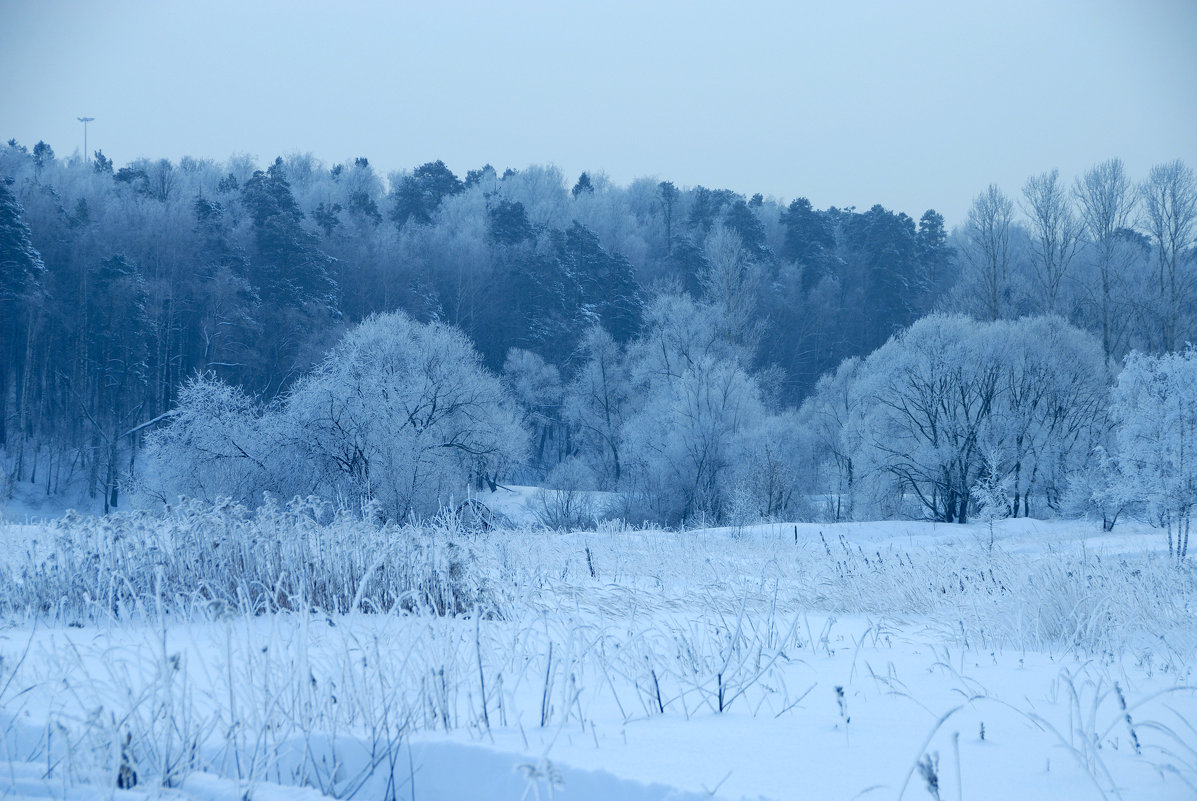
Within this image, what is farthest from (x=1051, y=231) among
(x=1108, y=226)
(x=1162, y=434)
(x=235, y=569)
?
(x=235, y=569)

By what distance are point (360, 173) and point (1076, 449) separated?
194 ft

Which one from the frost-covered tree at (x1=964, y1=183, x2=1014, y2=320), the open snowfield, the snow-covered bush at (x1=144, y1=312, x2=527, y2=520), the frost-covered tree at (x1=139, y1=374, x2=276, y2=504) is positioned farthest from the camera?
the frost-covered tree at (x1=964, y1=183, x2=1014, y2=320)

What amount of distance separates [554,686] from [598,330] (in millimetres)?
47343

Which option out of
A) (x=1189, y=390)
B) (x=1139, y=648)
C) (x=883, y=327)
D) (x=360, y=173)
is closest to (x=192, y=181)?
(x=360, y=173)

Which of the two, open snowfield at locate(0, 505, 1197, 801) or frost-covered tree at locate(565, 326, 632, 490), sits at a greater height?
frost-covered tree at locate(565, 326, 632, 490)

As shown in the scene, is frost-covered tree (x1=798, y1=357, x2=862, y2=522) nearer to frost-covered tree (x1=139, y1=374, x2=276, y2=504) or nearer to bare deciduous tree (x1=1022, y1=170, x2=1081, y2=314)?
bare deciduous tree (x1=1022, y1=170, x2=1081, y2=314)

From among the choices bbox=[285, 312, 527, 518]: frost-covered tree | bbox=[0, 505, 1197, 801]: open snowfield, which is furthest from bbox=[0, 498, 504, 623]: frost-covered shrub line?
bbox=[285, 312, 527, 518]: frost-covered tree

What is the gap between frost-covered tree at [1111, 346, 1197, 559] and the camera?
1634 cm

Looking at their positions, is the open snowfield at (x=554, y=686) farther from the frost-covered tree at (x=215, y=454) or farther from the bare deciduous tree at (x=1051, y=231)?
the bare deciduous tree at (x=1051, y=231)

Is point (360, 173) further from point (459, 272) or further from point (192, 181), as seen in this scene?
point (459, 272)

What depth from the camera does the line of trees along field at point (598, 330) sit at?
110 ft

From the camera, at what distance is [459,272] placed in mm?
57000

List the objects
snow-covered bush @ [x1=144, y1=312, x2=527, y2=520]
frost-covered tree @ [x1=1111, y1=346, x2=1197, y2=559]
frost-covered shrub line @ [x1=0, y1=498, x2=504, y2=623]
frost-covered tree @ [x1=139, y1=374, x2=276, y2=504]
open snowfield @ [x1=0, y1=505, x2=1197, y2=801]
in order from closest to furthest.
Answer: open snowfield @ [x1=0, y1=505, x2=1197, y2=801] → frost-covered shrub line @ [x1=0, y1=498, x2=504, y2=623] → frost-covered tree @ [x1=1111, y1=346, x2=1197, y2=559] → snow-covered bush @ [x1=144, y1=312, x2=527, y2=520] → frost-covered tree @ [x1=139, y1=374, x2=276, y2=504]

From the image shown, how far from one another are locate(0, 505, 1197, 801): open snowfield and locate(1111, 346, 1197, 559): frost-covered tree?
9.29m
